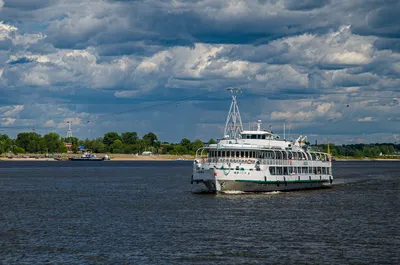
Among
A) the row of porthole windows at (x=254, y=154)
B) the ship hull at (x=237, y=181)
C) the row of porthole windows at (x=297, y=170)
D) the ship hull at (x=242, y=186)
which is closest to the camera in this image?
the ship hull at (x=237, y=181)

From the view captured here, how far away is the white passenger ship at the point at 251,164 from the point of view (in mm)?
105812

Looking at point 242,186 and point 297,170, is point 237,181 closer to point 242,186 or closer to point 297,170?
point 242,186

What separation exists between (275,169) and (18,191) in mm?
51936

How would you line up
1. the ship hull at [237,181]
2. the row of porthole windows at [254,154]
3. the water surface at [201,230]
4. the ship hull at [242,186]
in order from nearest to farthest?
the water surface at [201,230]
the ship hull at [237,181]
the ship hull at [242,186]
the row of porthole windows at [254,154]

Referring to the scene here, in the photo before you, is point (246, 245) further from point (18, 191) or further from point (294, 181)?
point (18, 191)

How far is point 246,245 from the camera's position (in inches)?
2389

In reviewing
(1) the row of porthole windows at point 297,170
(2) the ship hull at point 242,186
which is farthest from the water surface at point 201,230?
(1) the row of porthole windows at point 297,170

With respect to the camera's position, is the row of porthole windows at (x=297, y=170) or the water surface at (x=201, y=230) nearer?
the water surface at (x=201, y=230)

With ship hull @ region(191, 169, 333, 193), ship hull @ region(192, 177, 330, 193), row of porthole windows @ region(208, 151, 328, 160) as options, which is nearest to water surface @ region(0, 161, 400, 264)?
ship hull @ region(192, 177, 330, 193)

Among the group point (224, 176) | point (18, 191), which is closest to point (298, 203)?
point (224, 176)

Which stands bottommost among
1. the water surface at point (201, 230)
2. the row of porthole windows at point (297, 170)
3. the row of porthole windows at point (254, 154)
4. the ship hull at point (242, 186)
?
the water surface at point (201, 230)

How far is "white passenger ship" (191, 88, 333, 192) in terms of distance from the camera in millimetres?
105812

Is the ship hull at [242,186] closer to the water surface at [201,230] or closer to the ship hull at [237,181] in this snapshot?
the ship hull at [237,181]

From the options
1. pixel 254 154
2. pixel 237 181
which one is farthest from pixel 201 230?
pixel 254 154
